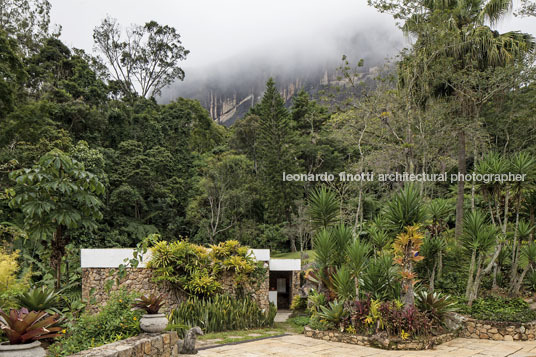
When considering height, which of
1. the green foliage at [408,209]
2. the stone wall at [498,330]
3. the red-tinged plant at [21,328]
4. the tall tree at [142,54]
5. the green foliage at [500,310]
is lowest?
the stone wall at [498,330]

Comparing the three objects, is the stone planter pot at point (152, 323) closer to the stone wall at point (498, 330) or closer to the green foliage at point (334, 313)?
the green foliage at point (334, 313)

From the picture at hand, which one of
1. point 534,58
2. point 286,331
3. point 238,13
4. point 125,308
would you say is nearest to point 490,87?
point 534,58

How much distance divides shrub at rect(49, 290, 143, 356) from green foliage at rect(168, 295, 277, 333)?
133 inches

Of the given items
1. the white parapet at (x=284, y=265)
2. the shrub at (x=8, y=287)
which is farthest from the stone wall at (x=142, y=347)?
the white parapet at (x=284, y=265)

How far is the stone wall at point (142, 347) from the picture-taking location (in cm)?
345

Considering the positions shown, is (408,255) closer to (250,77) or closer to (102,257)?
(102,257)

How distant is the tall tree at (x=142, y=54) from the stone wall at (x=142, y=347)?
86.5 feet

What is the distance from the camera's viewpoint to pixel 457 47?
1161 centimetres

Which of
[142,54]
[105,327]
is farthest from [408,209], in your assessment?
[142,54]

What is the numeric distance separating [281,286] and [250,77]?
41.1 metres

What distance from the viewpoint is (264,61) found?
→ 5403cm

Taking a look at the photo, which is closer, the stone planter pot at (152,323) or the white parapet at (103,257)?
the stone planter pot at (152,323)

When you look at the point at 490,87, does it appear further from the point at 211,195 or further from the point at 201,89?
the point at 201,89

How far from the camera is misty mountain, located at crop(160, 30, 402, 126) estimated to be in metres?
36.8
